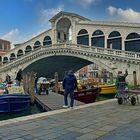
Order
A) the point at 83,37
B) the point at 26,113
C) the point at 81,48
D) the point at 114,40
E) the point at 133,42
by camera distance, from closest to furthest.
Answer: the point at 26,113
the point at 81,48
the point at 133,42
the point at 114,40
the point at 83,37

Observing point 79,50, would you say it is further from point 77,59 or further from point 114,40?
point 114,40

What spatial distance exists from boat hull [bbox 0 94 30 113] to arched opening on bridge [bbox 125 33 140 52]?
21572 mm

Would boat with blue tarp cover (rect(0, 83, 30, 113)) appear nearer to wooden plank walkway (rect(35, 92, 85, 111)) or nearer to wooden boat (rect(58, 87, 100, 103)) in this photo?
wooden plank walkway (rect(35, 92, 85, 111))

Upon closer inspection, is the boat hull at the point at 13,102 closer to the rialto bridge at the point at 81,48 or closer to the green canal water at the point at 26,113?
the green canal water at the point at 26,113

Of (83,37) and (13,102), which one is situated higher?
(83,37)

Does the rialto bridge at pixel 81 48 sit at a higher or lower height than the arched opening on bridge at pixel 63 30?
lower

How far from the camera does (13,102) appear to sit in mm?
12688

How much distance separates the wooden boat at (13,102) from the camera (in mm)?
12363

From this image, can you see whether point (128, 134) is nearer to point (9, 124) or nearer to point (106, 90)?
point (9, 124)

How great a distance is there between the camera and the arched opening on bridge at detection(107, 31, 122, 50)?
34.5m

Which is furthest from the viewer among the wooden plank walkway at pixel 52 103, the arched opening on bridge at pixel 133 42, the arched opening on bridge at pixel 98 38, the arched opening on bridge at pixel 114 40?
the arched opening on bridge at pixel 98 38

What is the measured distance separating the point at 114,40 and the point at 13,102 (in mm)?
24507

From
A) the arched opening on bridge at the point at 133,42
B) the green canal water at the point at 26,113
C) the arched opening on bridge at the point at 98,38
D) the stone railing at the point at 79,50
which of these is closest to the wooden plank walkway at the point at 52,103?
the green canal water at the point at 26,113

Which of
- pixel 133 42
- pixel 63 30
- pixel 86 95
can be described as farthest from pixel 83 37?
pixel 86 95
